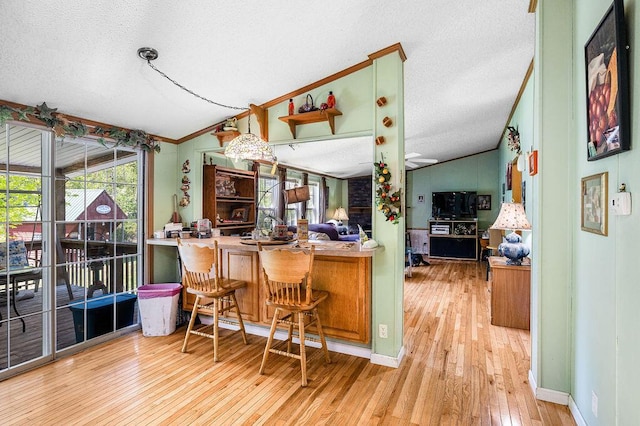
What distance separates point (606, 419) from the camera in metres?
1.57

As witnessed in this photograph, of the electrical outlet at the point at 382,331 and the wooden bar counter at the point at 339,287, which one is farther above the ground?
the wooden bar counter at the point at 339,287

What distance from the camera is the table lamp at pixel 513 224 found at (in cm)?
315

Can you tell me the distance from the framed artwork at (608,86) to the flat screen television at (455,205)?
6661mm

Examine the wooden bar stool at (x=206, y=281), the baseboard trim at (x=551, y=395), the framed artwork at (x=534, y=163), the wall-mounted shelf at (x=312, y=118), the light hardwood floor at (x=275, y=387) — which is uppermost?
the wall-mounted shelf at (x=312, y=118)

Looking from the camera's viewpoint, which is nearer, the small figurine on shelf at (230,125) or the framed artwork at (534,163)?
the framed artwork at (534,163)

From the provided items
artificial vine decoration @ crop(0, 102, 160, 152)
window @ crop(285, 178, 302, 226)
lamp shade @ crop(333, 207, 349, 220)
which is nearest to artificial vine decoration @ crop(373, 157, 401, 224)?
artificial vine decoration @ crop(0, 102, 160, 152)

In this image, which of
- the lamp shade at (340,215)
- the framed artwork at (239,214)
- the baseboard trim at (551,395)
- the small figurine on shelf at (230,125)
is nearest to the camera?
the baseboard trim at (551,395)

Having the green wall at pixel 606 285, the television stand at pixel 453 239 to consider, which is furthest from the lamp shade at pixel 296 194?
the television stand at pixel 453 239

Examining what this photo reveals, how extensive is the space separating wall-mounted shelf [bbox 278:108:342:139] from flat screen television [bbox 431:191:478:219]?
599cm

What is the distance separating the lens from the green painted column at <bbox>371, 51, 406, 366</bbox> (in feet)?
8.81

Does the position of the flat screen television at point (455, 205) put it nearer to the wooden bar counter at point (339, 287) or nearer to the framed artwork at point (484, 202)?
the framed artwork at point (484, 202)

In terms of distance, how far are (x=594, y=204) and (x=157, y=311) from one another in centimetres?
364

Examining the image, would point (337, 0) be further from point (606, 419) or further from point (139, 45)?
point (606, 419)

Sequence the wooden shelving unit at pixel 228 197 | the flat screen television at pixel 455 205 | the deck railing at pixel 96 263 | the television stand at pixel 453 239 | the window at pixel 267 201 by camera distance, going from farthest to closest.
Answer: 1. the flat screen television at pixel 455 205
2. the television stand at pixel 453 239
3. the window at pixel 267 201
4. the wooden shelving unit at pixel 228 197
5. the deck railing at pixel 96 263
